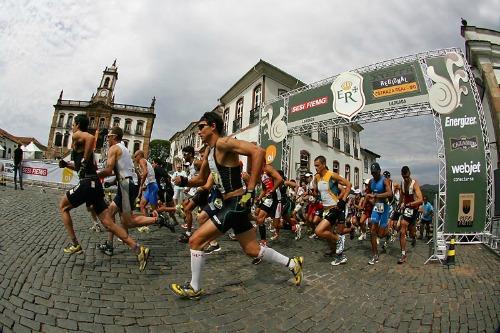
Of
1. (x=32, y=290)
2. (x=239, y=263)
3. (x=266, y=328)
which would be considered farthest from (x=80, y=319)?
(x=239, y=263)

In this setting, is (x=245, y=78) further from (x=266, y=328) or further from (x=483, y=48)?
(x=266, y=328)

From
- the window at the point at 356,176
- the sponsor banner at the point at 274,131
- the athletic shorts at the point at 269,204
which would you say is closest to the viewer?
the athletic shorts at the point at 269,204

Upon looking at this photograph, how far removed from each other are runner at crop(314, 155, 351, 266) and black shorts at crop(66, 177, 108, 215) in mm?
3732

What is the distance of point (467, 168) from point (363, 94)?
15.1 ft

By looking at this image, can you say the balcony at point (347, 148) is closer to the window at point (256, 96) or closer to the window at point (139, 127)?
the window at point (256, 96)

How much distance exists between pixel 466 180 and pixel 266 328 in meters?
8.67

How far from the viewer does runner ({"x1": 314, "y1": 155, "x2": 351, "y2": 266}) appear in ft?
16.7

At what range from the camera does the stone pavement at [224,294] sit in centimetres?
261

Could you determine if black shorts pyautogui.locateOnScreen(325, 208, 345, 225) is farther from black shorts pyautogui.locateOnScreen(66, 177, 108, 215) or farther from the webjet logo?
the webjet logo

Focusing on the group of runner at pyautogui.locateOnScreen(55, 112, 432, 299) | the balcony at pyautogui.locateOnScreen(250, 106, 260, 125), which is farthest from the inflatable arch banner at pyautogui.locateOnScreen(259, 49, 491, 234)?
the balcony at pyautogui.locateOnScreen(250, 106, 260, 125)

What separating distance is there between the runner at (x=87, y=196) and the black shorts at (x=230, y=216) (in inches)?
58.8

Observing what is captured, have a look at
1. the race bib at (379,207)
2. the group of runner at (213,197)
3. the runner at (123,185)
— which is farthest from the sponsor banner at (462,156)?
the runner at (123,185)

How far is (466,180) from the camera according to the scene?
27.0 feet

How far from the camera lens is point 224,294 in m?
3.30
